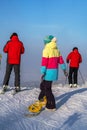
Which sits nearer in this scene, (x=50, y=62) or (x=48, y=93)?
(x=50, y=62)

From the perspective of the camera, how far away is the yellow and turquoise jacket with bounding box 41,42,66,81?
10.9m

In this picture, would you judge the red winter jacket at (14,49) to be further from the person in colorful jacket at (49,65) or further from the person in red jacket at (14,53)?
the person in colorful jacket at (49,65)

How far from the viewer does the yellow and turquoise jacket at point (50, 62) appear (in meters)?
10.9

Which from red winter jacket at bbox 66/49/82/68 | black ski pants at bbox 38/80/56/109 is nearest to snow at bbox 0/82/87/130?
black ski pants at bbox 38/80/56/109

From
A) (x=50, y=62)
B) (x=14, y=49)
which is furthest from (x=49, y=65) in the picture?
(x=14, y=49)

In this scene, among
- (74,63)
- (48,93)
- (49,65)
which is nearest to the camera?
(49,65)

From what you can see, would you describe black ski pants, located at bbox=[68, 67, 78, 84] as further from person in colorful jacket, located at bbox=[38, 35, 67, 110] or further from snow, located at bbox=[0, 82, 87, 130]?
person in colorful jacket, located at bbox=[38, 35, 67, 110]

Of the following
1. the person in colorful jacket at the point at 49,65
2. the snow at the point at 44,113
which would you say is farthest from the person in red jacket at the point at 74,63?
the person in colorful jacket at the point at 49,65

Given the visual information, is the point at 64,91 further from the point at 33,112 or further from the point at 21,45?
the point at 33,112

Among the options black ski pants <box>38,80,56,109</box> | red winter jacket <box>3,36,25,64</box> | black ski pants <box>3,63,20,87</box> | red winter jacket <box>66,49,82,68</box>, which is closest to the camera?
black ski pants <box>38,80,56,109</box>

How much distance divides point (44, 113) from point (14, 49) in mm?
3600

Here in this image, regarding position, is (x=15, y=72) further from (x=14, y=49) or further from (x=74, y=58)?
(x=74, y=58)

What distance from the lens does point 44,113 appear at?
1111 cm

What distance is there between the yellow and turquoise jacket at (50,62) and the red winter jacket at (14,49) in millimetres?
2909
